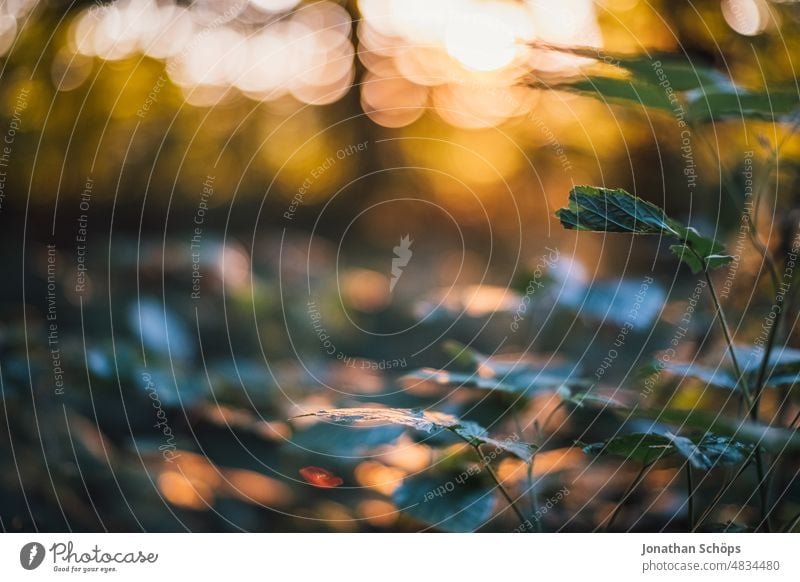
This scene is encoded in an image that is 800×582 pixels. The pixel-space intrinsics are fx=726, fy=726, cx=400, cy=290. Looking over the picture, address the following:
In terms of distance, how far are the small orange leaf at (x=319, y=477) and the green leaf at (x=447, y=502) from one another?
349mm

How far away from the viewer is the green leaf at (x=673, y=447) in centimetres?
47

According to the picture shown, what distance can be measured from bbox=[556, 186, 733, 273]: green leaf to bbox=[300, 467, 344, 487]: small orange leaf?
55 centimetres

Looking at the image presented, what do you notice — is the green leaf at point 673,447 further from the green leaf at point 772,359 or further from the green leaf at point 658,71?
the green leaf at point 658,71

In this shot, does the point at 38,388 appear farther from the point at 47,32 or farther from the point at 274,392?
the point at 47,32

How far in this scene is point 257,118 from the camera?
1.62 metres

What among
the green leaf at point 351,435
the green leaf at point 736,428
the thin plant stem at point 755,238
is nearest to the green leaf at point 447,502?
the green leaf at point 351,435

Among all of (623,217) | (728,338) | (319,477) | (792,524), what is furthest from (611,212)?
(319,477)

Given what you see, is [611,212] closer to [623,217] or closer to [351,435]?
[623,217]

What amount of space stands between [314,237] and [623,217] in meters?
1.24

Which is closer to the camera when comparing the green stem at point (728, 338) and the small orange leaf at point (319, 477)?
the green stem at point (728, 338)

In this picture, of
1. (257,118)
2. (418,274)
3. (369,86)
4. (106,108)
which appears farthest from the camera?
(257,118)

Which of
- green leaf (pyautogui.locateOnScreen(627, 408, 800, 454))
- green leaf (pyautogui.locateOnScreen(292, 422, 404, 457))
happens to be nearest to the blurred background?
green leaf (pyautogui.locateOnScreen(292, 422, 404, 457))
